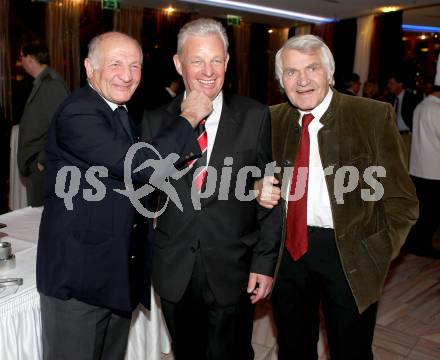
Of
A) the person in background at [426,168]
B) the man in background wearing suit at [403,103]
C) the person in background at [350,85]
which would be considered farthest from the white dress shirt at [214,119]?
the person in background at [350,85]

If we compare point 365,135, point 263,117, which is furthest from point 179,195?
point 365,135

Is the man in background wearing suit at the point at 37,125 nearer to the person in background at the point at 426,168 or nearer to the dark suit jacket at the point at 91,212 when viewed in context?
the dark suit jacket at the point at 91,212

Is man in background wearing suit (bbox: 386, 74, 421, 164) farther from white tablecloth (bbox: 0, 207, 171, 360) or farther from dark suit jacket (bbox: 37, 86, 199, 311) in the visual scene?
dark suit jacket (bbox: 37, 86, 199, 311)

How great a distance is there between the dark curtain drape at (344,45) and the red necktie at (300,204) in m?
8.67

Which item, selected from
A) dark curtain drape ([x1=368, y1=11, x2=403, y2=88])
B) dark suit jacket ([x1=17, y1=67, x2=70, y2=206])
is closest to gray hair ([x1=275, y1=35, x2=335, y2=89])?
dark suit jacket ([x1=17, y1=67, x2=70, y2=206])

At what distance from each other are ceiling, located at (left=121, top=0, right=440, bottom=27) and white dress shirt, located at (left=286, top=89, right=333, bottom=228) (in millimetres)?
7280

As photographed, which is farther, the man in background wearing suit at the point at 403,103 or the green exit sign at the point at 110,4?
the green exit sign at the point at 110,4

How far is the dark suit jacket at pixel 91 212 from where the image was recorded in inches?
56.8

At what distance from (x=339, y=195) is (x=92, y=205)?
2.90 ft

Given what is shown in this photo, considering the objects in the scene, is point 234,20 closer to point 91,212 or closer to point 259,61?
point 259,61

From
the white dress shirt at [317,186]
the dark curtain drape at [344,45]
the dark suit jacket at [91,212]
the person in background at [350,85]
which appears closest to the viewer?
the dark suit jacket at [91,212]

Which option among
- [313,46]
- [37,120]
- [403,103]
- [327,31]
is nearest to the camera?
[313,46]

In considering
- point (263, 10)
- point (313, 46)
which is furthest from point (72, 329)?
point (263, 10)

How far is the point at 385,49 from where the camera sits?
31.1 ft
